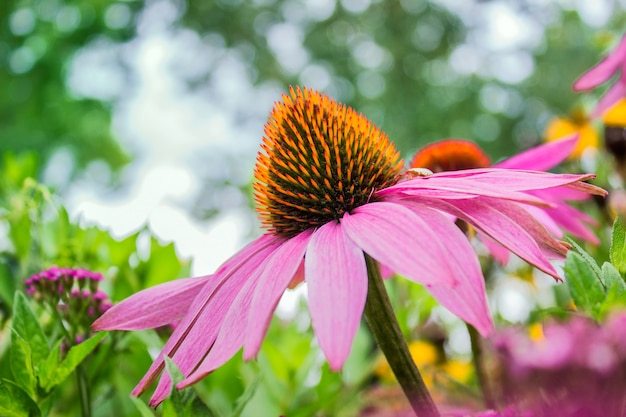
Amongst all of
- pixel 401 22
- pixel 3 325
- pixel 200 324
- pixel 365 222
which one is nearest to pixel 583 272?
pixel 365 222

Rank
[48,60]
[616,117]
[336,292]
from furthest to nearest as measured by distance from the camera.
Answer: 1. [48,60]
2. [616,117]
3. [336,292]

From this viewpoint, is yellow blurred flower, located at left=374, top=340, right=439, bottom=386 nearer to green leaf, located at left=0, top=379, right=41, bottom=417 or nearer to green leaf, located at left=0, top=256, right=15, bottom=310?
green leaf, located at left=0, top=256, right=15, bottom=310

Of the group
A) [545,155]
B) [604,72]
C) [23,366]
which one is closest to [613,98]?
[604,72]

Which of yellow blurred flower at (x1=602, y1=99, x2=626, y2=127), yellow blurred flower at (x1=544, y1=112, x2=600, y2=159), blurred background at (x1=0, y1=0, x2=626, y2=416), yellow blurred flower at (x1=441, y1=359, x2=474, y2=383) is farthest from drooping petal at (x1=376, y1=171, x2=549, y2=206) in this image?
blurred background at (x1=0, y1=0, x2=626, y2=416)

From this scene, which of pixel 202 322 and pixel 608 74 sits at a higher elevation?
pixel 608 74

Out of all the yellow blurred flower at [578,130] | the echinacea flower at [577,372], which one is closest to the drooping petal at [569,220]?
the echinacea flower at [577,372]

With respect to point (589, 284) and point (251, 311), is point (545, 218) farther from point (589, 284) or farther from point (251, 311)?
point (251, 311)
